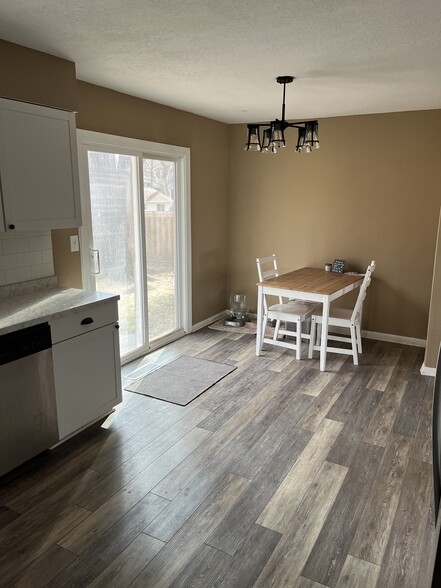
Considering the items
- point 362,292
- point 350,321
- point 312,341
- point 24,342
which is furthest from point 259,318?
point 24,342

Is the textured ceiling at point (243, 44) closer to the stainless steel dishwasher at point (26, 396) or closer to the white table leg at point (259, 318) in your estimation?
the stainless steel dishwasher at point (26, 396)

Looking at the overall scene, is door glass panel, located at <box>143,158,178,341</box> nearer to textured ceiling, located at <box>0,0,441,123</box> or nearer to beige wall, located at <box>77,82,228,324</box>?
beige wall, located at <box>77,82,228,324</box>

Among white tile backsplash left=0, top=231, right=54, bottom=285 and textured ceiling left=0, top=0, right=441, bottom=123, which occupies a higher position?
textured ceiling left=0, top=0, right=441, bottom=123

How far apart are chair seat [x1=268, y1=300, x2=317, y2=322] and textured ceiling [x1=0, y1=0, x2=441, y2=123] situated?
196 centimetres

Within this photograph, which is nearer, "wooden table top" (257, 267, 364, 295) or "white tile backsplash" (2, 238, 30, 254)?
"white tile backsplash" (2, 238, 30, 254)

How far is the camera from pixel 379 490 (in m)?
2.44

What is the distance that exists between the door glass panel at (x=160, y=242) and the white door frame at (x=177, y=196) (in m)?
0.08

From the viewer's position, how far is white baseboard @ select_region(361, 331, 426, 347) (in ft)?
15.7

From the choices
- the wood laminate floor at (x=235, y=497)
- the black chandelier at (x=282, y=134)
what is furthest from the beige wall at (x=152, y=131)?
the wood laminate floor at (x=235, y=497)

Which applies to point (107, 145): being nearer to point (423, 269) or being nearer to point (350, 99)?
point (350, 99)

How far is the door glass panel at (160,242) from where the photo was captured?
14.3 feet

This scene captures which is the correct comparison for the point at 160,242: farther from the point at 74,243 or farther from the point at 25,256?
the point at 25,256

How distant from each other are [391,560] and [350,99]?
354 cm

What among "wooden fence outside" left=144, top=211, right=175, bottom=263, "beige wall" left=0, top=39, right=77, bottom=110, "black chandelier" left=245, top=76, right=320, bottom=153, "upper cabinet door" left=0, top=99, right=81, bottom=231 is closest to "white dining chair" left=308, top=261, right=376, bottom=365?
"black chandelier" left=245, top=76, right=320, bottom=153
